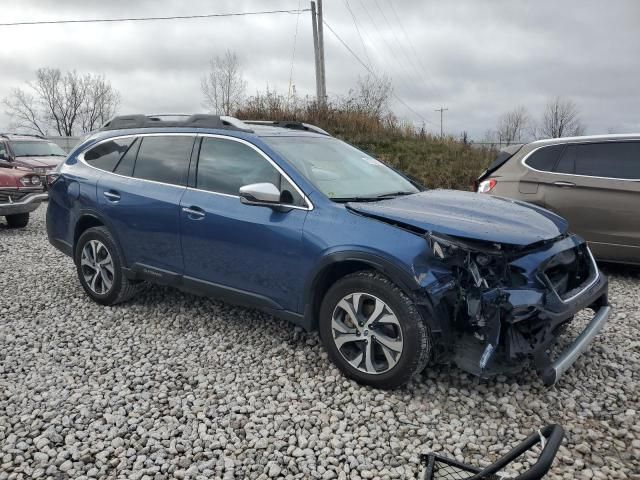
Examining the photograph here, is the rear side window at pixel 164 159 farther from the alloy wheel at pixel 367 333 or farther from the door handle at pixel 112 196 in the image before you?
the alloy wheel at pixel 367 333

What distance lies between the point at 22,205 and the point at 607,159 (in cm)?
950

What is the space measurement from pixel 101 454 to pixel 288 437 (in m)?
1.01

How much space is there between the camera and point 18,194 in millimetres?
9570

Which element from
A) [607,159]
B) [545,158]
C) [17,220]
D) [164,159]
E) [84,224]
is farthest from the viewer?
[17,220]

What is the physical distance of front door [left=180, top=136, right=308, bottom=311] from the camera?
361cm

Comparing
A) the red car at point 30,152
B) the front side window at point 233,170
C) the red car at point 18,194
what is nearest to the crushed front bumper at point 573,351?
the front side window at point 233,170

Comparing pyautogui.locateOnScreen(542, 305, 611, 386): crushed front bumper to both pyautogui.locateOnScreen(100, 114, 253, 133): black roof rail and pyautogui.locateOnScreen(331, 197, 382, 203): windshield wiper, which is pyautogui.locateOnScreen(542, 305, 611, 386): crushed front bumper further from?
pyautogui.locateOnScreen(100, 114, 253, 133): black roof rail

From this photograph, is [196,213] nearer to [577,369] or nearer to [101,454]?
[101,454]

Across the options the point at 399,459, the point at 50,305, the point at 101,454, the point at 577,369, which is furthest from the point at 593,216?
the point at 50,305

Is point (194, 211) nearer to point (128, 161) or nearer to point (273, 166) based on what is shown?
point (273, 166)

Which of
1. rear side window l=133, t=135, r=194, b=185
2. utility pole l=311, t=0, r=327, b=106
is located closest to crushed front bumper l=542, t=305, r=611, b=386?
rear side window l=133, t=135, r=194, b=185

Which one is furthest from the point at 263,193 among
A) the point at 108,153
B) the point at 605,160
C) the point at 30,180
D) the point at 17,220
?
the point at 17,220

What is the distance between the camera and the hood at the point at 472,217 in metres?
3.09

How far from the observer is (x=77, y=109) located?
57.2m
